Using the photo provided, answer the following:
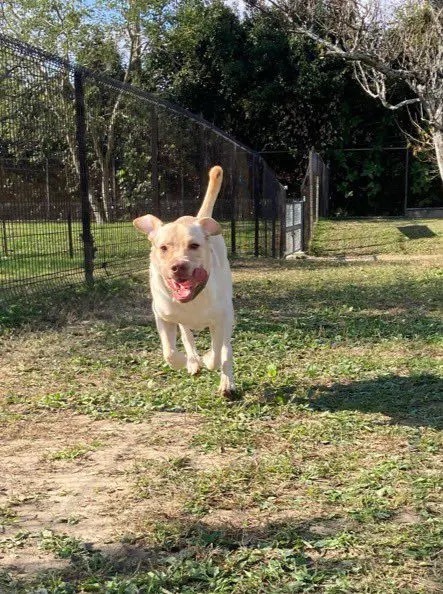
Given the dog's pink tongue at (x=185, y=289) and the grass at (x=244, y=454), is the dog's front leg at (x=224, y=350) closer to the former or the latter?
the grass at (x=244, y=454)

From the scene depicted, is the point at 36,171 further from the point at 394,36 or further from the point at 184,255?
the point at 394,36

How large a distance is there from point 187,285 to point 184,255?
0.14 metres

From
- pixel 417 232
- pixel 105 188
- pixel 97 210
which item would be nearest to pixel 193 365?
pixel 97 210

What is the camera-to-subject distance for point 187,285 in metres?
3.19

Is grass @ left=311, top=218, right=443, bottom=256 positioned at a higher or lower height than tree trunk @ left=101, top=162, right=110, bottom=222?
lower

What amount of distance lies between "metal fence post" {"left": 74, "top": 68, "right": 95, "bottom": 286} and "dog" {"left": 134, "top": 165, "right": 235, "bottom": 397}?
3840 mm

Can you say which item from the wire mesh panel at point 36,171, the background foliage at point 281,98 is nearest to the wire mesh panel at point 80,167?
the wire mesh panel at point 36,171

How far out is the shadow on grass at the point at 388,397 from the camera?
3.61 meters

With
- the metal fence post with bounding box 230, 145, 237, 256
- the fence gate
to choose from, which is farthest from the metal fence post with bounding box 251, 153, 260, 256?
the fence gate

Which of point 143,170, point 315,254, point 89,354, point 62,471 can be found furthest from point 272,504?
point 315,254

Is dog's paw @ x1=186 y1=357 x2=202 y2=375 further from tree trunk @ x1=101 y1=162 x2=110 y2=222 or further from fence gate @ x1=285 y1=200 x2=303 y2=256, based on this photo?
fence gate @ x1=285 y1=200 x2=303 y2=256

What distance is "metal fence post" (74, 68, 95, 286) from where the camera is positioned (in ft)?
24.2

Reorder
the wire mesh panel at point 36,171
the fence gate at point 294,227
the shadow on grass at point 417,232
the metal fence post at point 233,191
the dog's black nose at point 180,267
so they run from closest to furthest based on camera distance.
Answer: the dog's black nose at point 180,267, the wire mesh panel at point 36,171, the metal fence post at point 233,191, the fence gate at point 294,227, the shadow on grass at point 417,232

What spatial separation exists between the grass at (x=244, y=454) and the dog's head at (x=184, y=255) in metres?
0.73
